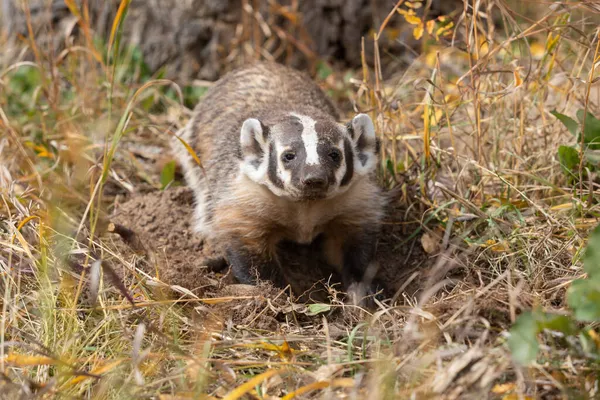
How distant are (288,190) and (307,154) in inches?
7.9

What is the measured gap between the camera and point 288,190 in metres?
3.26

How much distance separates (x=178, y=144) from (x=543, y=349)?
2864mm

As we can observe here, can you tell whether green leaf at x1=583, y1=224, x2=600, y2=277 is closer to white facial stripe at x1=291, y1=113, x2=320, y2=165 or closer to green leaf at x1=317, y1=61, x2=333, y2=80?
white facial stripe at x1=291, y1=113, x2=320, y2=165

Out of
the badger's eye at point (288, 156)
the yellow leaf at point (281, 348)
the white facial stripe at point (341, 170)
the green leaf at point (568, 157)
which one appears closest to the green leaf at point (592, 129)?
the green leaf at point (568, 157)

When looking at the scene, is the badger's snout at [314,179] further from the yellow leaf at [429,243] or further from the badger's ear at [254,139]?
the yellow leaf at [429,243]

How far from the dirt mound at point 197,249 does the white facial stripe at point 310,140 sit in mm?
623

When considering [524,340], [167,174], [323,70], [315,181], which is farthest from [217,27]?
[524,340]

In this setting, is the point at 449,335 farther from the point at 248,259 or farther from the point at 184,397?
the point at 248,259

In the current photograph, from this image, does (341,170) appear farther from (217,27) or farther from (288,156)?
(217,27)

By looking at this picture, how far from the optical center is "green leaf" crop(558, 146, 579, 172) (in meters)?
3.54

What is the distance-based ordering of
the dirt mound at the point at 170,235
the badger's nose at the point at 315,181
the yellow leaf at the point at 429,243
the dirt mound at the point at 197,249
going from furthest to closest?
the yellow leaf at the point at 429,243 < the dirt mound at the point at 197,249 < the dirt mound at the point at 170,235 < the badger's nose at the point at 315,181

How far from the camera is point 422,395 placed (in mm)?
2186

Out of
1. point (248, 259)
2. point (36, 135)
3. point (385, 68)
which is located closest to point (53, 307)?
point (248, 259)

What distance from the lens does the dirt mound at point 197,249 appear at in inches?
137
